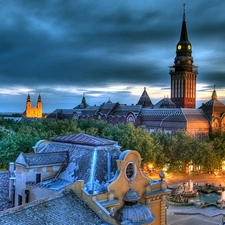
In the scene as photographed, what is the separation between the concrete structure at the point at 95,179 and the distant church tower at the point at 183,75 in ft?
357

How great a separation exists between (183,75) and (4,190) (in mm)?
112834

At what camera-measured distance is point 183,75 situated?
13525 centimetres

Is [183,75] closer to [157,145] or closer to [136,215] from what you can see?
[157,145]

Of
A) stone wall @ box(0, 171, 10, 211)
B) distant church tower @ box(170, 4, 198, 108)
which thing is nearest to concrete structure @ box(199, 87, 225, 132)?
distant church tower @ box(170, 4, 198, 108)

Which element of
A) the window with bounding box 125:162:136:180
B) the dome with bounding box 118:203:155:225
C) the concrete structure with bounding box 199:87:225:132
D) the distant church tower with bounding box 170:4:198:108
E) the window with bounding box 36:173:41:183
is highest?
the distant church tower with bounding box 170:4:198:108

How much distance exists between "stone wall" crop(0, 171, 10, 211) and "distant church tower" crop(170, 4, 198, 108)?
362 feet

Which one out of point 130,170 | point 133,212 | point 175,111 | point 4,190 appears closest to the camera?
point 133,212

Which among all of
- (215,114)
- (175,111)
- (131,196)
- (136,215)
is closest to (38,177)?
(131,196)

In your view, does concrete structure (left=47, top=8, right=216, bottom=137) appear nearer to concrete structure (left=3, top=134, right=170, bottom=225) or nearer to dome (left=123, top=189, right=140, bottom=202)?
concrete structure (left=3, top=134, right=170, bottom=225)

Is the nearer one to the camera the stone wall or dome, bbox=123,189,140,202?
dome, bbox=123,189,140,202

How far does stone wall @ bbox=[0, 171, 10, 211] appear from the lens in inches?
1144

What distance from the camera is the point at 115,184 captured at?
1035 inches

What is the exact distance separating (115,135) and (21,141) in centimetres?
1962

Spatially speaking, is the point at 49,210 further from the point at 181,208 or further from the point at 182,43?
the point at 182,43
